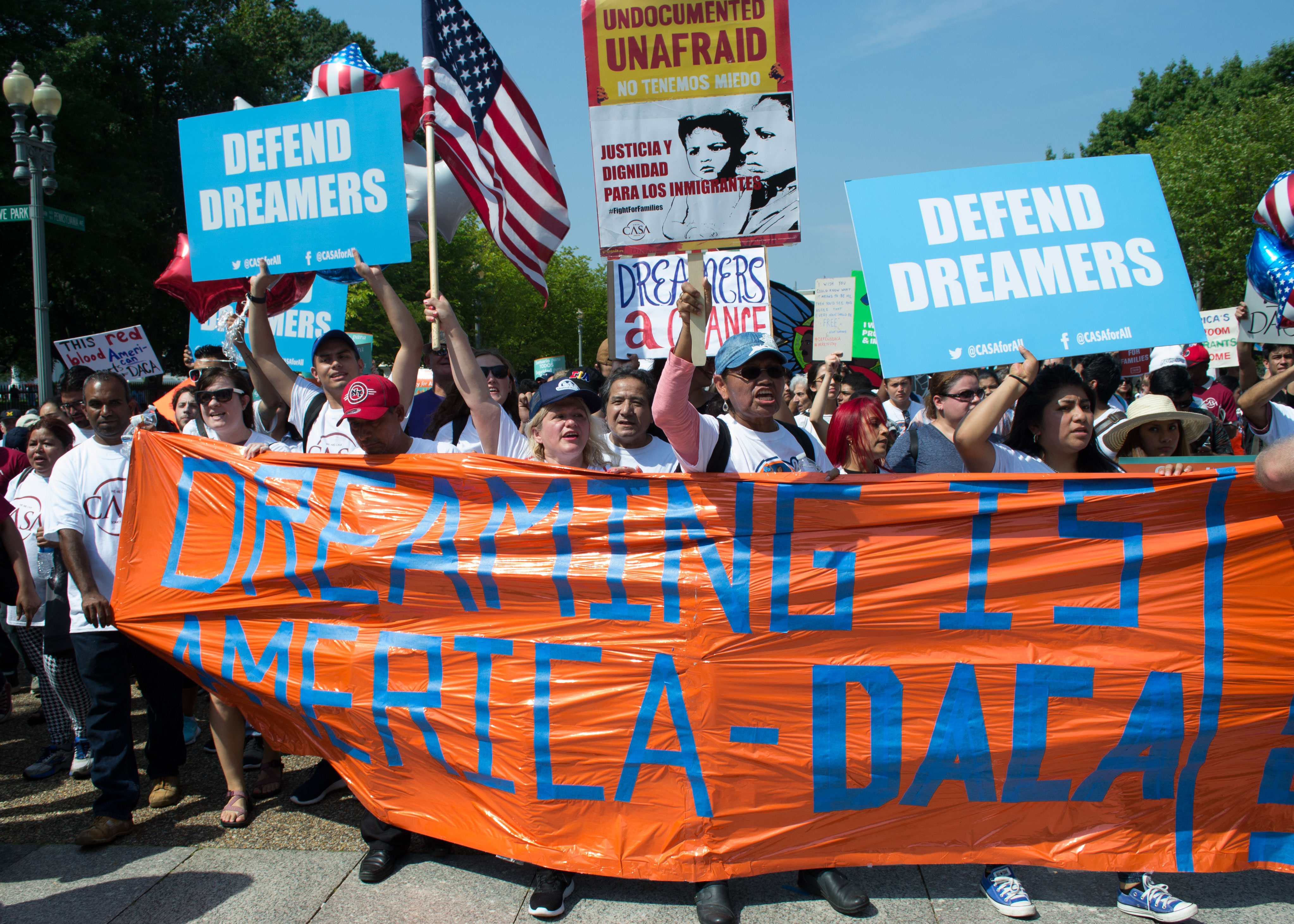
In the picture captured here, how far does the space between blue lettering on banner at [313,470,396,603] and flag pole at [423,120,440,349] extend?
24.0 inches

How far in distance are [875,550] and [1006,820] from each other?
991 mm

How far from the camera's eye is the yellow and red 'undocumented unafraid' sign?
9.77 feet

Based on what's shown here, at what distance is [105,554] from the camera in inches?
154

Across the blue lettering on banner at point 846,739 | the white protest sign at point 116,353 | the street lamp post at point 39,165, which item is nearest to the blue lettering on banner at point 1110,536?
the blue lettering on banner at point 846,739

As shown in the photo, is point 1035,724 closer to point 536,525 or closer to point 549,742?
point 549,742

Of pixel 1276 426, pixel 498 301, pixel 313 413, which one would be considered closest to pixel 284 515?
pixel 313 413

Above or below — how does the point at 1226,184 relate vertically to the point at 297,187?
above

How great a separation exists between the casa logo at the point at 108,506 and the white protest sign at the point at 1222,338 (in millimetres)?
12030

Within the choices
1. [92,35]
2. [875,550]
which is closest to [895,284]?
[875,550]

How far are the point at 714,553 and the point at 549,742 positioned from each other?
34.2 inches

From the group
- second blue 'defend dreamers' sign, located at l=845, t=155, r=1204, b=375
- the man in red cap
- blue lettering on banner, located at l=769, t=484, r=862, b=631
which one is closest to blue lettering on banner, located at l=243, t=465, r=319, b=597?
blue lettering on banner, located at l=769, t=484, r=862, b=631

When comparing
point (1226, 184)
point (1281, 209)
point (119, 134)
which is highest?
point (119, 134)

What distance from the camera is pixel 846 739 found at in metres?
3.02

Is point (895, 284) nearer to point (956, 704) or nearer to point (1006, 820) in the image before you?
point (956, 704)
